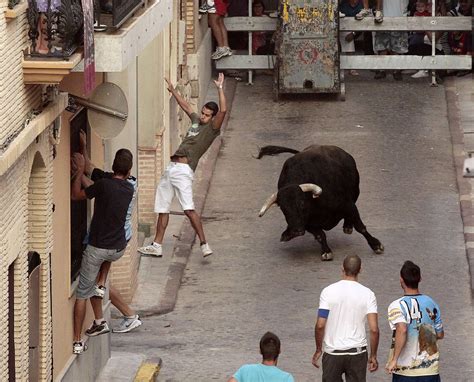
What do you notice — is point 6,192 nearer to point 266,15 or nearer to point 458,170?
point 458,170

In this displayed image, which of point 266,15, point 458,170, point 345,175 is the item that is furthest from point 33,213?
point 266,15

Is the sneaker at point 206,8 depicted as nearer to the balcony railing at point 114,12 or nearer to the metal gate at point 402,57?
the metal gate at point 402,57

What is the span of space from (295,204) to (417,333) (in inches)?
306

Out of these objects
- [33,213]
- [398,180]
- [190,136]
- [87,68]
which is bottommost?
[398,180]

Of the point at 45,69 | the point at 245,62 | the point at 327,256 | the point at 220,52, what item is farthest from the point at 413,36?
the point at 45,69

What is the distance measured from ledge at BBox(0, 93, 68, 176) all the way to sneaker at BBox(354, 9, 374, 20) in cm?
1743

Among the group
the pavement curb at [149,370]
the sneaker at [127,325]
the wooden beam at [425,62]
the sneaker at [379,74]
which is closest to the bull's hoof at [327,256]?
the sneaker at [127,325]

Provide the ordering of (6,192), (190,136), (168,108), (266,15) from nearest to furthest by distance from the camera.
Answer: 1. (6,192)
2. (190,136)
3. (168,108)
4. (266,15)

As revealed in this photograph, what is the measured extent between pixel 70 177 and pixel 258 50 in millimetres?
17108

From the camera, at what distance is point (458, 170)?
26.9 m

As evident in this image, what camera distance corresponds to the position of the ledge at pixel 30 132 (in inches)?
504

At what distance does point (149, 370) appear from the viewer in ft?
58.9

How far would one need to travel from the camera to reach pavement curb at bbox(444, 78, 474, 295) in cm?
2317

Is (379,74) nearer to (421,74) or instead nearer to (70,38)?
(421,74)
